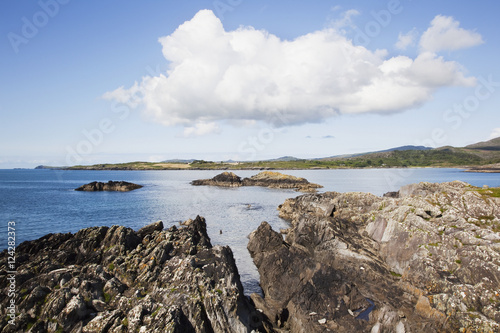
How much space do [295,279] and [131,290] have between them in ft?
42.1

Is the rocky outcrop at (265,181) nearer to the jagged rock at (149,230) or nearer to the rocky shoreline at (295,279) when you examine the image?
the rocky shoreline at (295,279)

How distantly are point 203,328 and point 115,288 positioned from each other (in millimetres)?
7211

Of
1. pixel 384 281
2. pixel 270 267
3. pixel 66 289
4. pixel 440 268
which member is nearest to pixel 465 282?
pixel 440 268

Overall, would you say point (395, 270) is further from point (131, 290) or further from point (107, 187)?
point (107, 187)

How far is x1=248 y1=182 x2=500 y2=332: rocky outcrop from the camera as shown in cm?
1775

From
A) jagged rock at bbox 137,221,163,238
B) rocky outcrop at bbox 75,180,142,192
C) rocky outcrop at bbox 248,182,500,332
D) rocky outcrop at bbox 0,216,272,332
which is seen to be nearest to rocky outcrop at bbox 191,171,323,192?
rocky outcrop at bbox 75,180,142,192

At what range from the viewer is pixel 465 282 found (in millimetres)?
19844

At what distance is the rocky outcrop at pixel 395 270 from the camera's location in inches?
699

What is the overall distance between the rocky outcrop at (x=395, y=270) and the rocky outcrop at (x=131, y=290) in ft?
15.7

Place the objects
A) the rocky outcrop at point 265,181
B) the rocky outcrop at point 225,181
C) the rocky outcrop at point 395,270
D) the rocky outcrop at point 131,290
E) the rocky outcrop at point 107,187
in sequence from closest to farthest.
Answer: the rocky outcrop at point 131,290, the rocky outcrop at point 395,270, the rocky outcrop at point 107,187, the rocky outcrop at point 265,181, the rocky outcrop at point 225,181

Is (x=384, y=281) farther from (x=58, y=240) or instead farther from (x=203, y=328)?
(x=58, y=240)

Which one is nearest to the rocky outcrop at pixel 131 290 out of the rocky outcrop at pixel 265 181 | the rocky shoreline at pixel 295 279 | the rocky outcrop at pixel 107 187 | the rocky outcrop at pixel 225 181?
the rocky shoreline at pixel 295 279

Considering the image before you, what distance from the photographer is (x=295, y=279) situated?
79.1 feet

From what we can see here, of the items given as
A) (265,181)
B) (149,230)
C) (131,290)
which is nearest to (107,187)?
(265,181)
